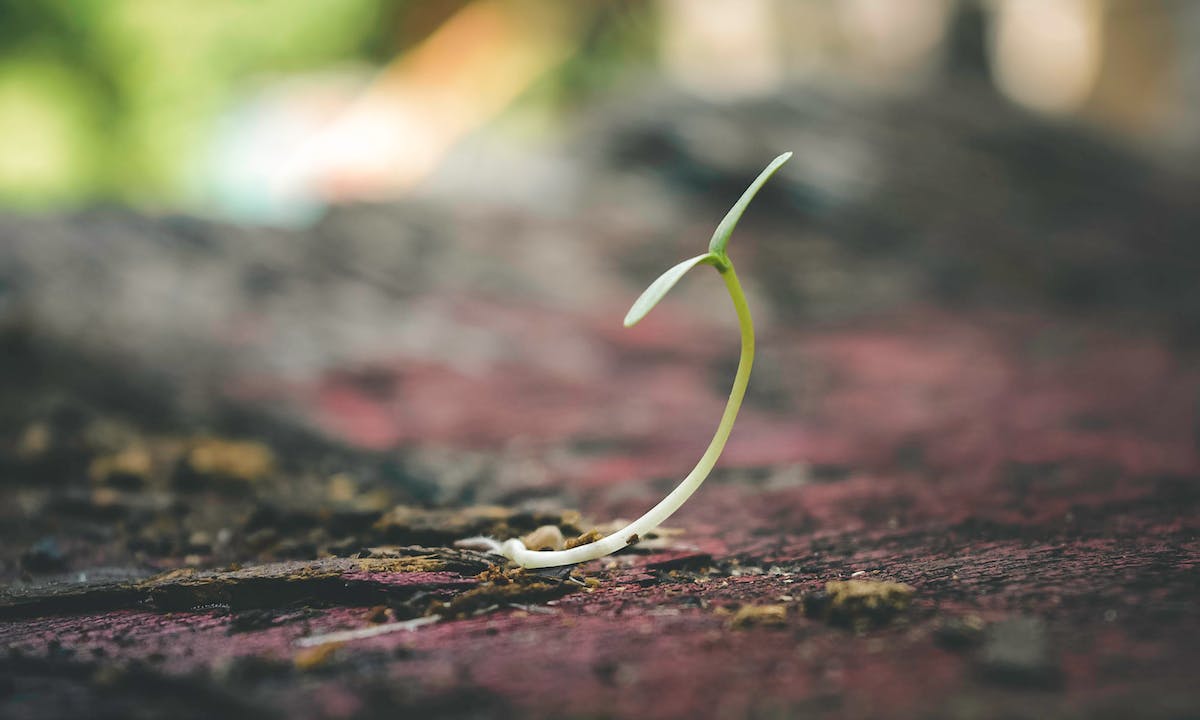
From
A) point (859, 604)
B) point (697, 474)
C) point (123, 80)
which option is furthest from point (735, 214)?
point (123, 80)

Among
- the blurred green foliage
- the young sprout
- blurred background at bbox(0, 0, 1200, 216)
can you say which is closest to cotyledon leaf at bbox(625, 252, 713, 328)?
the young sprout

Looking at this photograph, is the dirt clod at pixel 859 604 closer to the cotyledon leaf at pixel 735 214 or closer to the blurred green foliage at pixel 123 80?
the cotyledon leaf at pixel 735 214

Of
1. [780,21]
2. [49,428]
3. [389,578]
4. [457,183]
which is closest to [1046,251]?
[457,183]

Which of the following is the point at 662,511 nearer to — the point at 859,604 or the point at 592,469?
the point at 859,604

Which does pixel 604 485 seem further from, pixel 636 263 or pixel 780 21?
pixel 780 21

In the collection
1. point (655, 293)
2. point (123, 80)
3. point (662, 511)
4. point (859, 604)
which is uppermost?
point (123, 80)

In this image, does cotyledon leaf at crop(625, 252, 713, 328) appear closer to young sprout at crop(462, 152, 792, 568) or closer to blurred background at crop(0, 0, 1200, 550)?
young sprout at crop(462, 152, 792, 568)
